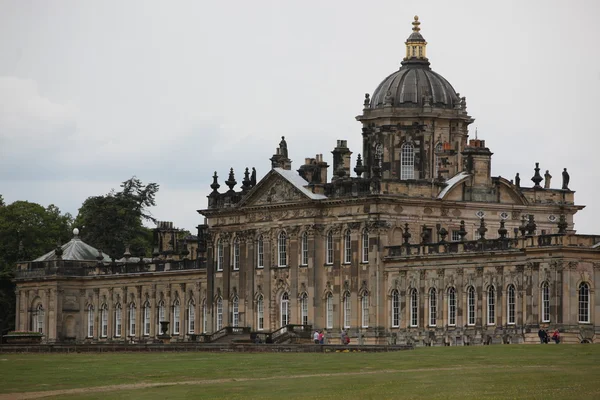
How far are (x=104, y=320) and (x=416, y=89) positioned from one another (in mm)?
29720

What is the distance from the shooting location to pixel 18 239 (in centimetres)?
13575

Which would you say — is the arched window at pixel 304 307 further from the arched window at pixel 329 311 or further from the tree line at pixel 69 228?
the tree line at pixel 69 228

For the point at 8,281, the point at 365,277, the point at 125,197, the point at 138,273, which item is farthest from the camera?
the point at 125,197

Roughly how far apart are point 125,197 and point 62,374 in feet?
250

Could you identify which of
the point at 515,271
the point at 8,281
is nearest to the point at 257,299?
the point at 515,271

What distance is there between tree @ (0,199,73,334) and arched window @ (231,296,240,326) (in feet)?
88.2

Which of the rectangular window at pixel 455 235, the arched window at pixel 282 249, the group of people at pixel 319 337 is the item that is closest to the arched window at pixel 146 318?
the arched window at pixel 282 249

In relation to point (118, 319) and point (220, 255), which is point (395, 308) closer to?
point (220, 255)

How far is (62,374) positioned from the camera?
2731 inches

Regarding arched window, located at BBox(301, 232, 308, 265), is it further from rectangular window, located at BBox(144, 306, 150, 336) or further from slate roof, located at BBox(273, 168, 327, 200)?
rectangular window, located at BBox(144, 306, 150, 336)

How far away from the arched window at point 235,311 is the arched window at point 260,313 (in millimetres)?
1666

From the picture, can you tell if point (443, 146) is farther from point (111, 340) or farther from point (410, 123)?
point (111, 340)

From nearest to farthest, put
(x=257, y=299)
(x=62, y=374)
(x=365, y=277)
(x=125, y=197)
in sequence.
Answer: (x=62, y=374) → (x=365, y=277) → (x=257, y=299) → (x=125, y=197)

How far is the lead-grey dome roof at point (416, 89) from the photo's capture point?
107 metres
